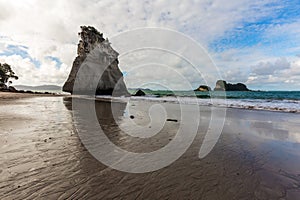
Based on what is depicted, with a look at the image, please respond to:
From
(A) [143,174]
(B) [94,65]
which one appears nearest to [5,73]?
(B) [94,65]

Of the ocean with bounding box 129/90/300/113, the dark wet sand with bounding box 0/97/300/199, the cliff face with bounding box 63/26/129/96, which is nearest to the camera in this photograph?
the dark wet sand with bounding box 0/97/300/199

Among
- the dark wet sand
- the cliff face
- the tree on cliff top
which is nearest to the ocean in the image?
the cliff face

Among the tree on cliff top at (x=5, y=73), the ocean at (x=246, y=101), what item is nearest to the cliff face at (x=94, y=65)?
the ocean at (x=246, y=101)

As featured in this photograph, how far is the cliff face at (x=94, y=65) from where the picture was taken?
151 feet

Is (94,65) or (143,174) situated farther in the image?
(94,65)

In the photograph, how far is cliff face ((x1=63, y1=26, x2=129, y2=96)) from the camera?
151ft

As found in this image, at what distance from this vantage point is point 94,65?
46.5 m

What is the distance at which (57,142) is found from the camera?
556 centimetres

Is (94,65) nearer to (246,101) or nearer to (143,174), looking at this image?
(246,101)

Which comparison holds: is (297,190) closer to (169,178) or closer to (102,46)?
(169,178)

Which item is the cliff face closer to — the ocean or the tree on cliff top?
the ocean

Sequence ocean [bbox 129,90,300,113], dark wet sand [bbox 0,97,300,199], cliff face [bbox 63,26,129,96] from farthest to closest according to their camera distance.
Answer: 1. cliff face [bbox 63,26,129,96]
2. ocean [bbox 129,90,300,113]
3. dark wet sand [bbox 0,97,300,199]

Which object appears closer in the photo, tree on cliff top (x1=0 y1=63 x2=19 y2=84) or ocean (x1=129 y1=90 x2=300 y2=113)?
ocean (x1=129 y1=90 x2=300 y2=113)

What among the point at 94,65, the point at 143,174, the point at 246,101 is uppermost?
the point at 94,65
